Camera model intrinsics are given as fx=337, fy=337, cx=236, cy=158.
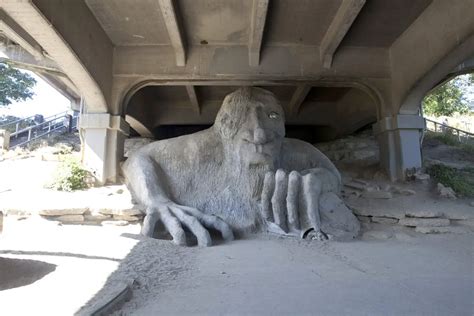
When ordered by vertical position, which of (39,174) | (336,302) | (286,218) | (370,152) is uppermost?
(370,152)

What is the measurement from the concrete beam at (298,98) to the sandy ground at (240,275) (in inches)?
160

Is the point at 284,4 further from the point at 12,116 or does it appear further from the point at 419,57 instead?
the point at 12,116

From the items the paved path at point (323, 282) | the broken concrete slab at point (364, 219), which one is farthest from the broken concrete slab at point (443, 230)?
the paved path at point (323, 282)

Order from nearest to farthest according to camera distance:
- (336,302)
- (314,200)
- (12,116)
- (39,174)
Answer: (336,302) → (314,200) → (39,174) → (12,116)

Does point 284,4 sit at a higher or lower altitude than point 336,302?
higher

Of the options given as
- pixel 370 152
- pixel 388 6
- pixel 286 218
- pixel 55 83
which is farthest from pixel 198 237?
pixel 55 83

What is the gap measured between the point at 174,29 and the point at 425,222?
448 centimetres

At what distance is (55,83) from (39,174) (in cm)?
539

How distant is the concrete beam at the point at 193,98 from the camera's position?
706 cm

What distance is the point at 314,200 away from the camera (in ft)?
13.3

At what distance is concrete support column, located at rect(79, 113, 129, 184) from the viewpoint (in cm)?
559

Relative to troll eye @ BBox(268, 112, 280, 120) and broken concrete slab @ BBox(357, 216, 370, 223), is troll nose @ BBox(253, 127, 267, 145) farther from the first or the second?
broken concrete slab @ BBox(357, 216, 370, 223)

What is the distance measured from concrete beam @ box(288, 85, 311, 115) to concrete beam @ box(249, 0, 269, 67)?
164 cm

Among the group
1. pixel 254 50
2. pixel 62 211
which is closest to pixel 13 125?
pixel 62 211
